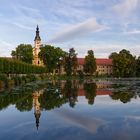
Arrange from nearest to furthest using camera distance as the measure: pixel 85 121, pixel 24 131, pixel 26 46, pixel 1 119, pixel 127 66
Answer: pixel 24 131
pixel 85 121
pixel 1 119
pixel 127 66
pixel 26 46

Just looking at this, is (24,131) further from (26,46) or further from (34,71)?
(26,46)

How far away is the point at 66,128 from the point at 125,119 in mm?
2842

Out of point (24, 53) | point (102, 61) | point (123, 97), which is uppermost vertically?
point (24, 53)

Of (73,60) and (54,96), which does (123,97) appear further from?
(73,60)

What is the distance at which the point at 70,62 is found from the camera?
124000 mm

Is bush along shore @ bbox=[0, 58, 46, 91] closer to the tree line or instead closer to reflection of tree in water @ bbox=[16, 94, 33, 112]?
reflection of tree in water @ bbox=[16, 94, 33, 112]

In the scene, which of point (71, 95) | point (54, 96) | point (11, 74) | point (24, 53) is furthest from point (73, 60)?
point (54, 96)

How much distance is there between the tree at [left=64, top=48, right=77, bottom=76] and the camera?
124 metres

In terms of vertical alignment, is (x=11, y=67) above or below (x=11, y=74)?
above

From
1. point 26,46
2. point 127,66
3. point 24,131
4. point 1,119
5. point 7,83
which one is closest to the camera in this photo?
Result: point 24,131

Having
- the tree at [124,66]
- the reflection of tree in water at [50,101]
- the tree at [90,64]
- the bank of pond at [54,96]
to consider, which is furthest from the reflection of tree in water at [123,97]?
the tree at [90,64]

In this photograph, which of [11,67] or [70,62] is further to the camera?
[70,62]

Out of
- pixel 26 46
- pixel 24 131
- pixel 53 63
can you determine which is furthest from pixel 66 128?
pixel 26 46

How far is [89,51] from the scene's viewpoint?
12488 centimetres
